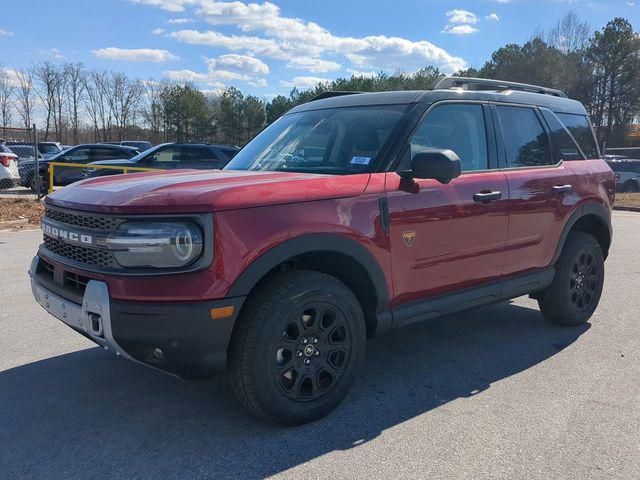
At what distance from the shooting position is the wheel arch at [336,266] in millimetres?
2791

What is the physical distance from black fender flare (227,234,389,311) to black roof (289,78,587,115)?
4.01 feet

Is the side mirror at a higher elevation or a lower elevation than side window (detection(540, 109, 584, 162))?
lower

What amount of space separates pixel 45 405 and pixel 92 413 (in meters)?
0.33

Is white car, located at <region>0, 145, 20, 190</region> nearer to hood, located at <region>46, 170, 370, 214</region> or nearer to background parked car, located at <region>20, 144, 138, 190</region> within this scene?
background parked car, located at <region>20, 144, 138, 190</region>

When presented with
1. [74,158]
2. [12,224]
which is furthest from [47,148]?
[12,224]

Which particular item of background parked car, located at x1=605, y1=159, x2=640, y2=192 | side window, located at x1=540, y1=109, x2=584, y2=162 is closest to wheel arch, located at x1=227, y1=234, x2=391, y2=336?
side window, located at x1=540, y1=109, x2=584, y2=162

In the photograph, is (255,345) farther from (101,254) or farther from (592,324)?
(592,324)

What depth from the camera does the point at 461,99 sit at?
3967mm

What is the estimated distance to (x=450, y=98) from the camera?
3893mm

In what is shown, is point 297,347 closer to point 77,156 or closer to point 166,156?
point 166,156

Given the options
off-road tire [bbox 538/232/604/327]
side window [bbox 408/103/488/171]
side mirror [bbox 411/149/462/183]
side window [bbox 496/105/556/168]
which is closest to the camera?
side mirror [bbox 411/149/462/183]

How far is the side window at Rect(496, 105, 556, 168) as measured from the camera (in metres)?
4.26

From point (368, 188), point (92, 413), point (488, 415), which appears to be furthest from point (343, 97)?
point (92, 413)

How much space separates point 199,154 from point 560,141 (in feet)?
38.7
